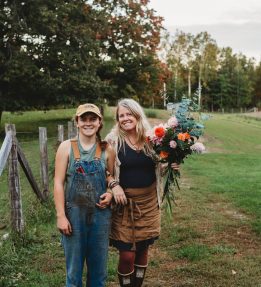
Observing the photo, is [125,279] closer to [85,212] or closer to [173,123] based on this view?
[85,212]

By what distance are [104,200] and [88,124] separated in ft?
2.15

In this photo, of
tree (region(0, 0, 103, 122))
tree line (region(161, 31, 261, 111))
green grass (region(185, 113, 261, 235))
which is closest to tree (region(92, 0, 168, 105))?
tree (region(0, 0, 103, 122))

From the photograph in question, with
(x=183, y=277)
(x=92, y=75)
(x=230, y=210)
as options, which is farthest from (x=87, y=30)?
(x=183, y=277)

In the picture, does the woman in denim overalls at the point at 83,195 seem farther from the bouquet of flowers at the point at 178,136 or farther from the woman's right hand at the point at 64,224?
the bouquet of flowers at the point at 178,136

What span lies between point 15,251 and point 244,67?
325 feet

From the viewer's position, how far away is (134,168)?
172 inches

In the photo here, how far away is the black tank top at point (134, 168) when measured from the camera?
14.2 ft

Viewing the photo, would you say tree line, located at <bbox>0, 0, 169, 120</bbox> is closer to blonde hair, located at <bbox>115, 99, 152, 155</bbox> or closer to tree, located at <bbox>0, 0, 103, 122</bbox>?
tree, located at <bbox>0, 0, 103, 122</bbox>

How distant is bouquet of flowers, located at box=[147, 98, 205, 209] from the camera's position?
4387mm

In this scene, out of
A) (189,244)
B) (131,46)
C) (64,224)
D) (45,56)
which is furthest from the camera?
(131,46)

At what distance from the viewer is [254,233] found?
281 inches

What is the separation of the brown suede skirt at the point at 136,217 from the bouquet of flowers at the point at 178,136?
0.35 metres

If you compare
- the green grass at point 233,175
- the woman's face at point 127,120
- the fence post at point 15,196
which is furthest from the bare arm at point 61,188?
the green grass at point 233,175

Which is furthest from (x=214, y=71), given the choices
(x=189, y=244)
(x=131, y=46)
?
(x=189, y=244)
